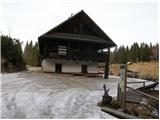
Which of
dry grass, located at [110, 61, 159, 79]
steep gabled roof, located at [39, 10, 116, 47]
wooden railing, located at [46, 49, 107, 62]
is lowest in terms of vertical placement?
dry grass, located at [110, 61, 159, 79]

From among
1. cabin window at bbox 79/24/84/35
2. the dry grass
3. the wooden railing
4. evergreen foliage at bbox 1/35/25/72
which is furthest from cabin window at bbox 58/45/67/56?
the dry grass

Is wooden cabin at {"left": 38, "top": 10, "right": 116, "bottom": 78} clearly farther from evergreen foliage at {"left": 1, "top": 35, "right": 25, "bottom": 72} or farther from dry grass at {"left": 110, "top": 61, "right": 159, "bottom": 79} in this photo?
dry grass at {"left": 110, "top": 61, "right": 159, "bottom": 79}

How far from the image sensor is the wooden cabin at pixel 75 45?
1035 inches

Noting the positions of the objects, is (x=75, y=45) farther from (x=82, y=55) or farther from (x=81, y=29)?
(x=81, y=29)

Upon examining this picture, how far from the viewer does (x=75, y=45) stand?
27.6 metres

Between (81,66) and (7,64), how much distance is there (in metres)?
8.77

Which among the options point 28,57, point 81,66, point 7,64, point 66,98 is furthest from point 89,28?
point 28,57

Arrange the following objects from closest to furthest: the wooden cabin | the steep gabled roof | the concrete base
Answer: the wooden cabin
the steep gabled roof
the concrete base

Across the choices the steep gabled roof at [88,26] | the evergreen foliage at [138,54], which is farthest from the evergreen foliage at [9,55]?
the evergreen foliage at [138,54]

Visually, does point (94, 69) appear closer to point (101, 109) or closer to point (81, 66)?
point (81, 66)

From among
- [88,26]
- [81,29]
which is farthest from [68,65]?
[88,26]

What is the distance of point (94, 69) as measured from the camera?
2909 centimetres

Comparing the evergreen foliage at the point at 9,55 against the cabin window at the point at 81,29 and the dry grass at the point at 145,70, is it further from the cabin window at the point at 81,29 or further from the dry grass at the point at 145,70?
the dry grass at the point at 145,70

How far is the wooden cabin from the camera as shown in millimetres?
26281
